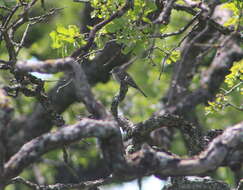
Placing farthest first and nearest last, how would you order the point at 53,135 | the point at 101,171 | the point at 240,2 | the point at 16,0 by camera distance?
the point at 101,171, the point at 16,0, the point at 240,2, the point at 53,135

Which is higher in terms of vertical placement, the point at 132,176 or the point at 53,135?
the point at 53,135

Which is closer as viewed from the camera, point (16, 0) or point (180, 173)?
point (180, 173)

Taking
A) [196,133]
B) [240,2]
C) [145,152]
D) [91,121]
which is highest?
[240,2]

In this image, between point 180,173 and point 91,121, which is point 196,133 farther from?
point 91,121

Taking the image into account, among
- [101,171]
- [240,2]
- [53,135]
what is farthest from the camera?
[101,171]

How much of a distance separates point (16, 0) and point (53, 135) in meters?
2.16

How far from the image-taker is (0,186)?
422 centimetres

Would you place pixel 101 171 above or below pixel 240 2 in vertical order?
below

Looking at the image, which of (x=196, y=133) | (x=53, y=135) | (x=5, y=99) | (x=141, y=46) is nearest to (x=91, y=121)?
(x=53, y=135)

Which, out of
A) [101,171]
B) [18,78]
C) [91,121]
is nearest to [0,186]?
[91,121]

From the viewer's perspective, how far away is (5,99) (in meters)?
4.16

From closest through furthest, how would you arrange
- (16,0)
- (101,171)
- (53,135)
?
1. (53,135)
2. (16,0)
3. (101,171)

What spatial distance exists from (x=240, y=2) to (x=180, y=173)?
1.96m

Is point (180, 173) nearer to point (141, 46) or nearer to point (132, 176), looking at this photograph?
point (132, 176)
